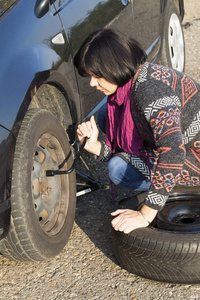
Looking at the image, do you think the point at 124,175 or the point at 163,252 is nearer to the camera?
the point at 163,252

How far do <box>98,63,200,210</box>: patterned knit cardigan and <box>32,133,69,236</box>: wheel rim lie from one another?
1.78 ft

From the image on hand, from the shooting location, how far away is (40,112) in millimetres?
2344

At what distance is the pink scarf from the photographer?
2307 millimetres

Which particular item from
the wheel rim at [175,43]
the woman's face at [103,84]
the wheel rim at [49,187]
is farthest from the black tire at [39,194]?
the wheel rim at [175,43]

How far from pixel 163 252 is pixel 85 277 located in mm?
480

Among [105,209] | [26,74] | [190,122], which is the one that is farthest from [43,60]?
[105,209]

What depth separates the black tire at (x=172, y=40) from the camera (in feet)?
14.7

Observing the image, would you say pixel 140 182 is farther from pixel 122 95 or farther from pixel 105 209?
pixel 122 95

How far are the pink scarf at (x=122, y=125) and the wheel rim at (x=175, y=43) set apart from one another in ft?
7.43

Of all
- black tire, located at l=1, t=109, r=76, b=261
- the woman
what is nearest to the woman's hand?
the woman

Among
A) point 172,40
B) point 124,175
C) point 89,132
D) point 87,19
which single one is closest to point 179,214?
point 124,175

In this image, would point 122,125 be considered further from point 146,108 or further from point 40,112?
point 40,112

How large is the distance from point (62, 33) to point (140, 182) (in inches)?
40.0

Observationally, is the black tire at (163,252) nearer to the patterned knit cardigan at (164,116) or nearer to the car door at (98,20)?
the patterned knit cardigan at (164,116)
